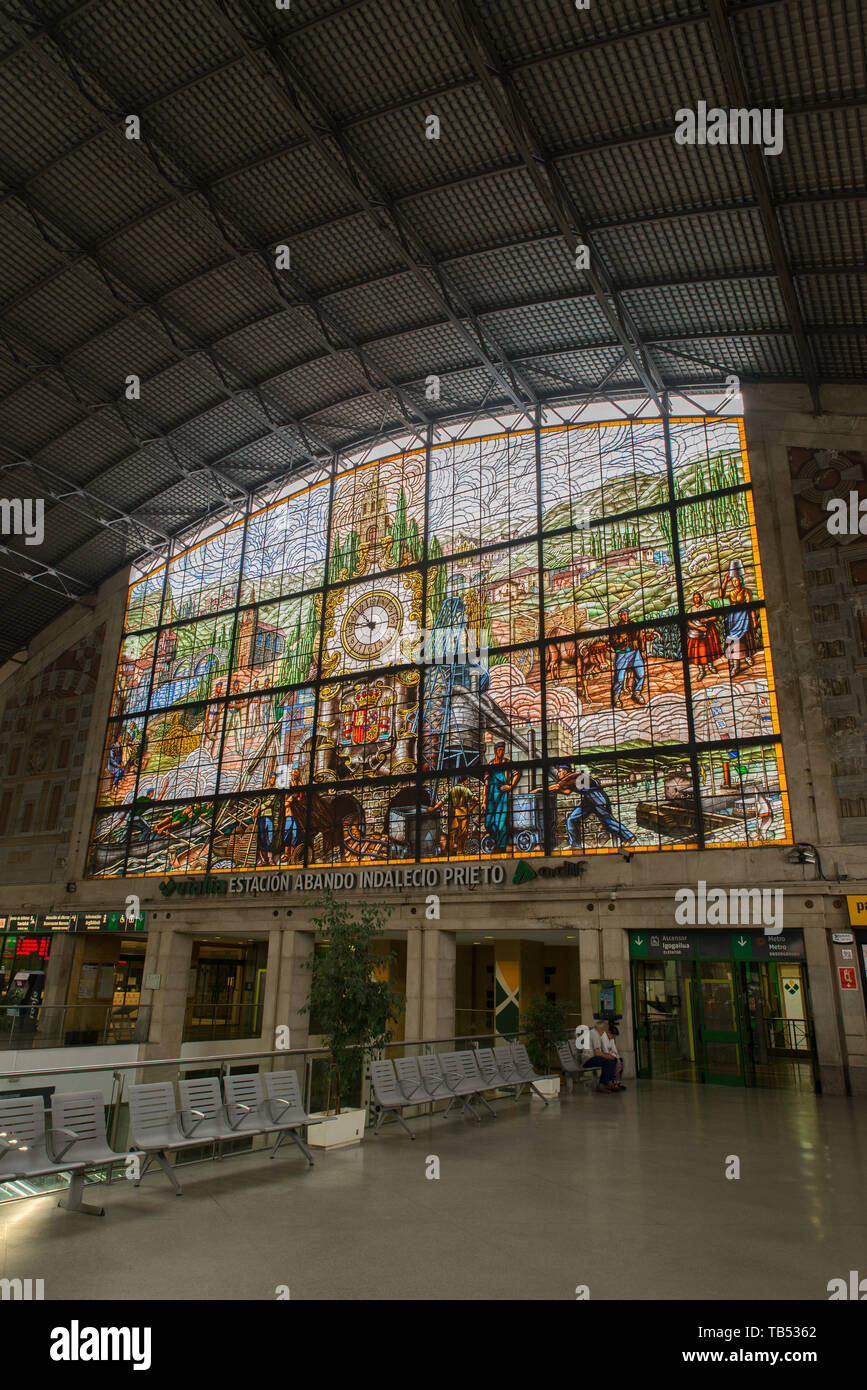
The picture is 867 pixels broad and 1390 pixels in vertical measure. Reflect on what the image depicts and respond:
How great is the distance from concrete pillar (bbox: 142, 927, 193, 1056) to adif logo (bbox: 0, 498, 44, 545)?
15.2 meters

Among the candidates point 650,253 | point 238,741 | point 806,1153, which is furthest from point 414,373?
point 806,1153

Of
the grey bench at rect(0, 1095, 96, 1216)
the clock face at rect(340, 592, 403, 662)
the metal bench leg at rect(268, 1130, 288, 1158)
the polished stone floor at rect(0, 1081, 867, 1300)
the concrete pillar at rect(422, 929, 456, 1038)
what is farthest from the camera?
the clock face at rect(340, 592, 403, 662)

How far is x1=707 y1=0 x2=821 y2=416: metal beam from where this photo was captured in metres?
14.2

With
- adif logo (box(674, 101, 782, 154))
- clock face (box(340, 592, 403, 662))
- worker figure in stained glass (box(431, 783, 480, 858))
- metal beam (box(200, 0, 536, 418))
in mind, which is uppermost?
metal beam (box(200, 0, 536, 418))

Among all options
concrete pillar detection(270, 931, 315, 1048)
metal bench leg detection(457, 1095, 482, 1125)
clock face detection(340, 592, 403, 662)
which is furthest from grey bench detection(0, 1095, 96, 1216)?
clock face detection(340, 592, 403, 662)

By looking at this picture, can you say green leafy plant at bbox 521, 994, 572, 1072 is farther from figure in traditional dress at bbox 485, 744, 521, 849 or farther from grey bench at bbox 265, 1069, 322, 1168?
grey bench at bbox 265, 1069, 322, 1168

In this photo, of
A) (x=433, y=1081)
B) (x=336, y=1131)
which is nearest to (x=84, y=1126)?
(x=336, y=1131)

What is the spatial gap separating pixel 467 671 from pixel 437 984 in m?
8.62

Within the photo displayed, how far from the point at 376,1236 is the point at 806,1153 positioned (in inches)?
264

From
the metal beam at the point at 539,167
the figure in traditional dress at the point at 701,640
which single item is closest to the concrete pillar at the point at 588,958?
the figure in traditional dress at the point at 701,640

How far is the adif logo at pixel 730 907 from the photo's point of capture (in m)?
18.9

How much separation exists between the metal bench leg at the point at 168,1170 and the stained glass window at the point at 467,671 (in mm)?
14640

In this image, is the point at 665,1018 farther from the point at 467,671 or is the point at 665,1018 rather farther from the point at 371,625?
the point at 371,625

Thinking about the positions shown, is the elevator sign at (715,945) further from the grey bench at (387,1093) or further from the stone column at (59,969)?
the stone column at (59,969)
